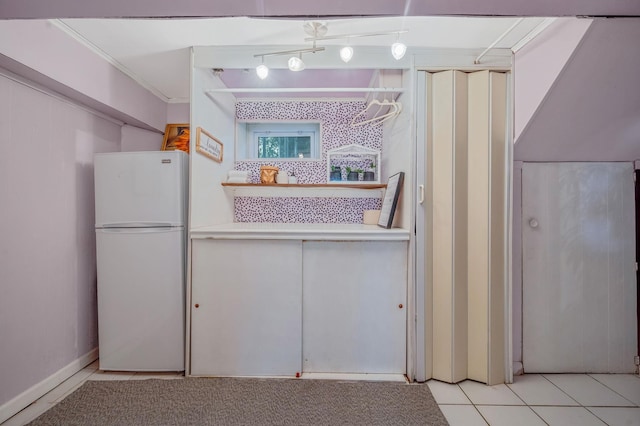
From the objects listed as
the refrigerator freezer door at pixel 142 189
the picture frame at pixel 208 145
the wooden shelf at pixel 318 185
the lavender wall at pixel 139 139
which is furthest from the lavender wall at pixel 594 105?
the lavender wall at pixel 139 139

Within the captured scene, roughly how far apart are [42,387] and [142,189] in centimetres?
147

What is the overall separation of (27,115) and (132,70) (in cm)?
86

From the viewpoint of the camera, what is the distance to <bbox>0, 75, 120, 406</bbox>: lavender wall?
186 cm

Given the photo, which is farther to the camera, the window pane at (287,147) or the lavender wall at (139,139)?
the window pane at (287,147)

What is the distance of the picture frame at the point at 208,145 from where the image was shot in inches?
88.6

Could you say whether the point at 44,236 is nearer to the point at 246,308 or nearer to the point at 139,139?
the point at 139,139

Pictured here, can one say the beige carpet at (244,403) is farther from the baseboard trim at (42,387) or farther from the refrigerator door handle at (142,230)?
the refrigerator door handle at (142,230)

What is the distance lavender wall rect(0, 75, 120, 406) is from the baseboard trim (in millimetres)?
33

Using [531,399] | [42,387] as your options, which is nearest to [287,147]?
[42,387]

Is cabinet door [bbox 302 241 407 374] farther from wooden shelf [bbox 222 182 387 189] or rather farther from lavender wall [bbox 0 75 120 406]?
lavender wall [bbox 0 75 120 406]

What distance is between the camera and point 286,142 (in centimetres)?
309

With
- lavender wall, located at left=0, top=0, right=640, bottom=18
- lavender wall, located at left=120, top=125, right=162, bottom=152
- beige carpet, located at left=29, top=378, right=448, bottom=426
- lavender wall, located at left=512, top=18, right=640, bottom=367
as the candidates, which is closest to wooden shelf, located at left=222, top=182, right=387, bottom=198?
lavender wall, located at left=120, top=125, right=162, bottom=152

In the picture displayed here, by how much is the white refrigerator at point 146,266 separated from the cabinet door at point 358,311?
0.99 meters

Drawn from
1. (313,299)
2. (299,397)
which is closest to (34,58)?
(313,299)
